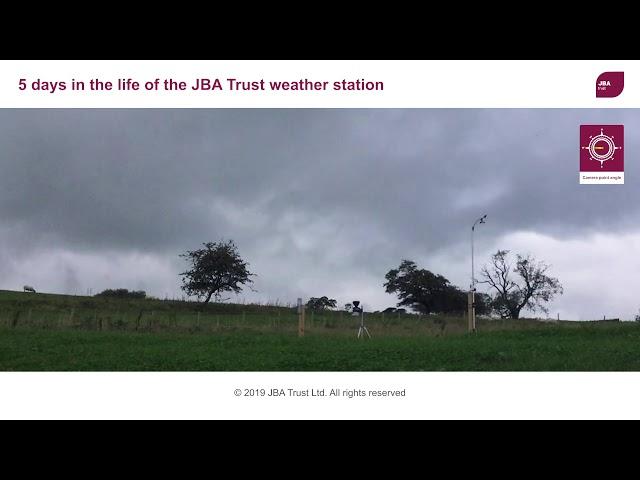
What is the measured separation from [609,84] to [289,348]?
1145 centimetres

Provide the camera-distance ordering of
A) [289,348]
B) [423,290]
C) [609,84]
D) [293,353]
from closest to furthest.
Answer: [609,84] < [293,353] < [289,348] < [423,290]

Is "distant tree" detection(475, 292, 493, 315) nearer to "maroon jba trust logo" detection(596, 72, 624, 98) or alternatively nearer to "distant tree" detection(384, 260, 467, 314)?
"distant tree" detection(384, 260, 467, 314)

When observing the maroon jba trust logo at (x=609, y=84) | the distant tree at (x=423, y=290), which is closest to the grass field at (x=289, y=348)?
the maroon jba trust logo at (x=609, y=84)

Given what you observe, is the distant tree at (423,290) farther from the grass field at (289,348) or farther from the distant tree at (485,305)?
the grass field at (289,348)

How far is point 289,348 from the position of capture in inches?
658

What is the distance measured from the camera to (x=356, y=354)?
15.2 meters

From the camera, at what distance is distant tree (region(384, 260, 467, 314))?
48.8 meters

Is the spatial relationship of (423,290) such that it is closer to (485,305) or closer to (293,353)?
(485,305)

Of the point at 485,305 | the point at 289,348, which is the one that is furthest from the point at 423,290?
the point at 289,348

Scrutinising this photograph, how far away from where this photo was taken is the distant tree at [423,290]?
160 feet

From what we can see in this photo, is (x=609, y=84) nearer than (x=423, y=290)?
Yes

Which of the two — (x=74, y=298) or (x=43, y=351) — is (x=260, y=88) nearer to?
(x=43, y=351)

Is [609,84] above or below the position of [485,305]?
above

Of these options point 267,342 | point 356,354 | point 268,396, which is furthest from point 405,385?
point 267,342
